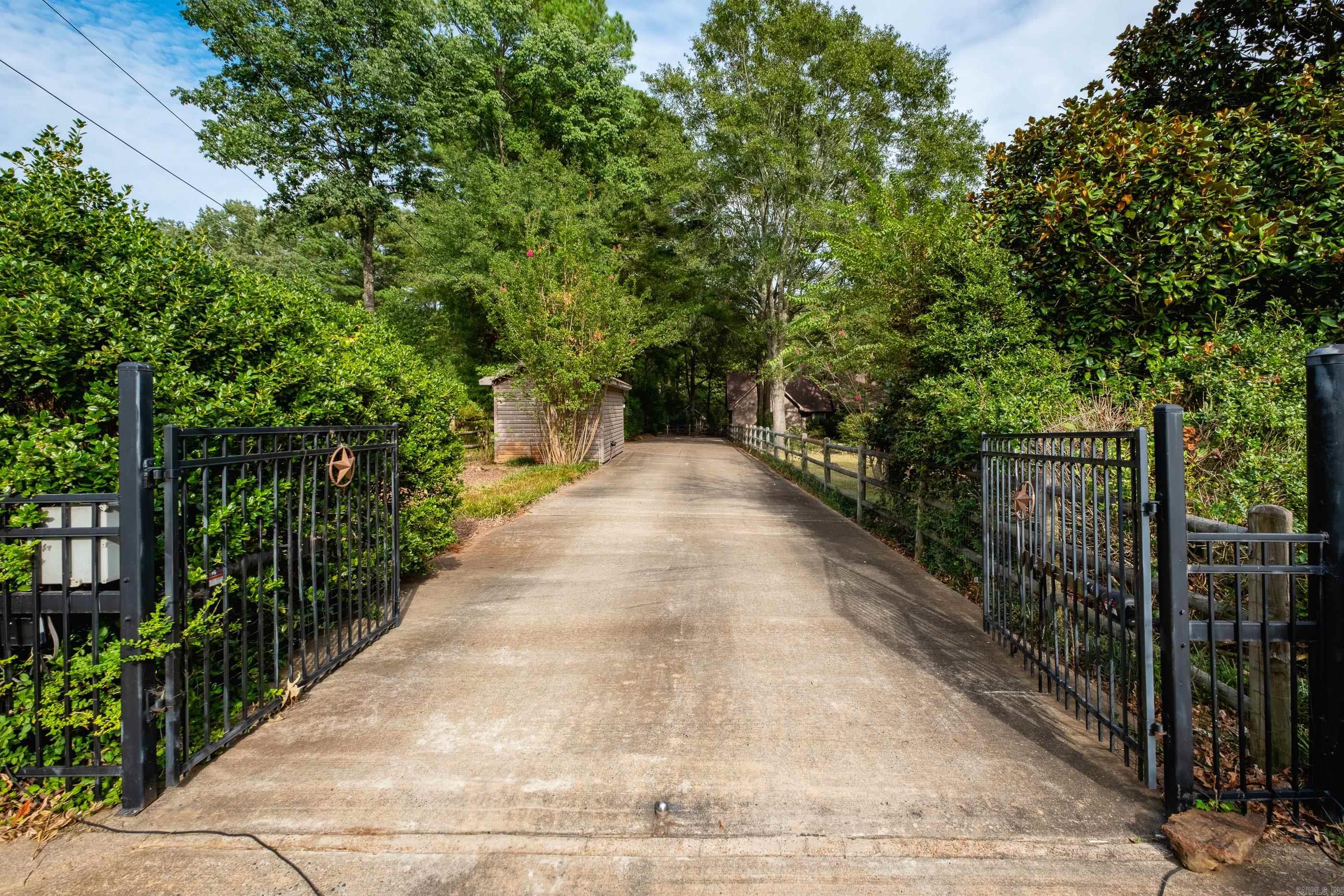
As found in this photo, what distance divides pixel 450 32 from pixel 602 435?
18416 millimetres

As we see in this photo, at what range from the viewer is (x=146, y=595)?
2.47 meters

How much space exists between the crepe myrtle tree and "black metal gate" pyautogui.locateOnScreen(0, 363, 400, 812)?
2340 cm

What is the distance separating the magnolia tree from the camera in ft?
52.6

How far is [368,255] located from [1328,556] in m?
27.2

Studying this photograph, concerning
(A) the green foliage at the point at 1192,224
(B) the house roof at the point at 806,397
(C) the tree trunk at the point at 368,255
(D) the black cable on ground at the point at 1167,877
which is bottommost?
(D) the black cable on ground at the point at 1167,877

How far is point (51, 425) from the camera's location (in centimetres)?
289

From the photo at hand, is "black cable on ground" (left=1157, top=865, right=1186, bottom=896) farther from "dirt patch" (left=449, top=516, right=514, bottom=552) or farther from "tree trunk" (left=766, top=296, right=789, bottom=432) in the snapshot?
"tree trunk" (left=766, top=296, right=789, bottom=432)

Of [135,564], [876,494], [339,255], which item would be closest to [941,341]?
[876,494]

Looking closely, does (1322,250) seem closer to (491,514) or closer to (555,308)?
(491,514)

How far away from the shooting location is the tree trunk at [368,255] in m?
24.2

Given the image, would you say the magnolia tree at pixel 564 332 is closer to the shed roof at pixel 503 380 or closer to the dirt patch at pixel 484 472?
the shed roof at pixel 503 380

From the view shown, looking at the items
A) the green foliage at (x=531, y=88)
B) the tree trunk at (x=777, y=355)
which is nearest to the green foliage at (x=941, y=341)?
the tree trunk at (x=777, y=355)

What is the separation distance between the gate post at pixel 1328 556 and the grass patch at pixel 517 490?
6.02 meters

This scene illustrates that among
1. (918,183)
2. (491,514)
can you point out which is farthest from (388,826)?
(918,183)
